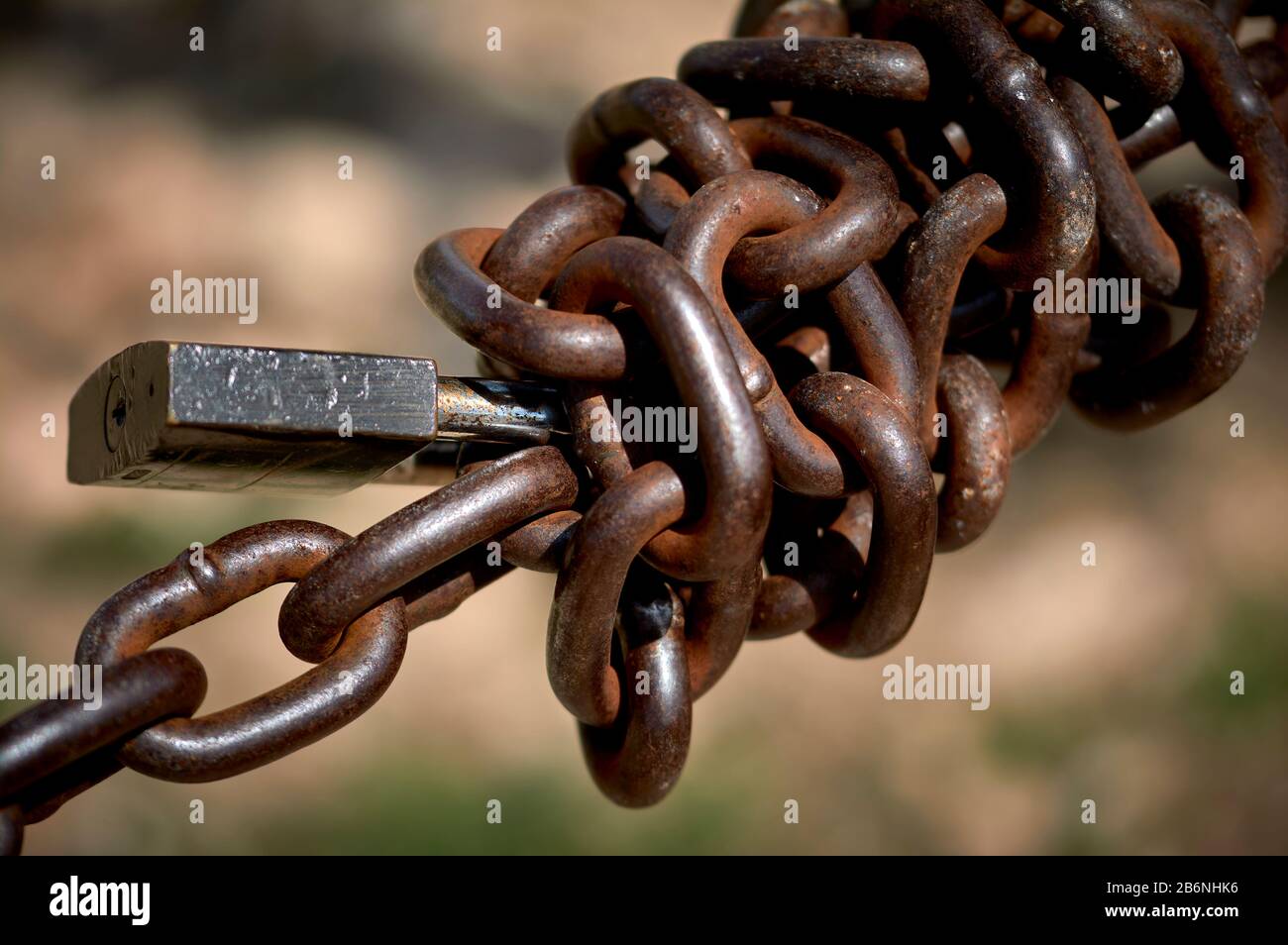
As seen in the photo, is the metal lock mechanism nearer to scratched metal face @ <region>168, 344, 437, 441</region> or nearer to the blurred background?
scratched metal face @ <region>168, 344, 437, 441</region>

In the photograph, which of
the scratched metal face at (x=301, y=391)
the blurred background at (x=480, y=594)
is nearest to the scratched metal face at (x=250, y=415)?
the scratched metal face at (x=301, y=391)

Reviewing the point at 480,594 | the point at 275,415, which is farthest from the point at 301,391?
the point at 480,594

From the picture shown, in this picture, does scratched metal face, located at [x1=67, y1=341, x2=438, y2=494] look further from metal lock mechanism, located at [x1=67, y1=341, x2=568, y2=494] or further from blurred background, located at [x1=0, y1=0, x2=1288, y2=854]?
blurred background, located at [x1=0, y1=0, x2=1288, y2=854]

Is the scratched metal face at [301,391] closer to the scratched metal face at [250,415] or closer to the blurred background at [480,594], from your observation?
the scratched metal face at [250,415]

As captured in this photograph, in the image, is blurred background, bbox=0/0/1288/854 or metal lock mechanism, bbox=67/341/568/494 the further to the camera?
blurred background, bbox=0/0/1288/854

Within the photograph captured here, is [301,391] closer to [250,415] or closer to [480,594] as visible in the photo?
[250,415]

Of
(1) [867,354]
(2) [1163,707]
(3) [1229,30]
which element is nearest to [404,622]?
(1) [867,354]

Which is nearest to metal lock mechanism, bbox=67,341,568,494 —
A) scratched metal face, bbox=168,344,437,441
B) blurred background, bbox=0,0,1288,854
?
scratched metal face, bbox=168,344,437,441
